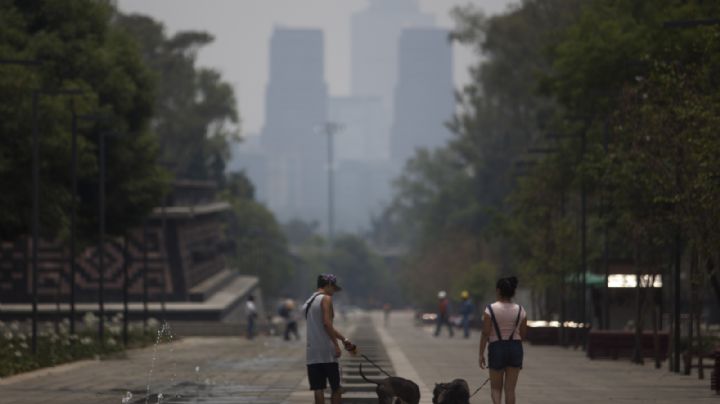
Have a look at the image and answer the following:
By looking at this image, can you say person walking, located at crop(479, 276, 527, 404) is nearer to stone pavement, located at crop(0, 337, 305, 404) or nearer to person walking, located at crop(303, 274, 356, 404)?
person walking, located at crop(303, 274, 356, 404)

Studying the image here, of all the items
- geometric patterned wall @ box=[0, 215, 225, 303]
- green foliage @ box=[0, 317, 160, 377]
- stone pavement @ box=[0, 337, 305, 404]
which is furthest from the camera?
geometric patterned wall @ box=[0, 215, 225, 303]

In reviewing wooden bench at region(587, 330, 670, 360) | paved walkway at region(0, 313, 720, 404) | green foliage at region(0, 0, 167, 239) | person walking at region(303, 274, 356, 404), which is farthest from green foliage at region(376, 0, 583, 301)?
person walking at region(303, 274, 356, 404)

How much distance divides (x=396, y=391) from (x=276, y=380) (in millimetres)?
13139

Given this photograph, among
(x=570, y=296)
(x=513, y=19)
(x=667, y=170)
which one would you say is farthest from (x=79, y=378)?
(x=513, y=19)

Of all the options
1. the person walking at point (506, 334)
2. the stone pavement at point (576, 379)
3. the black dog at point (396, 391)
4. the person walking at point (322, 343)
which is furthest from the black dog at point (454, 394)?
the stone pavement at point (576, 379)

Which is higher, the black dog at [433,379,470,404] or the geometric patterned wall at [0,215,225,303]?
the black dog at [433,379,470,404]

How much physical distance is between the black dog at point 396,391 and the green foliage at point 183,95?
366 feet

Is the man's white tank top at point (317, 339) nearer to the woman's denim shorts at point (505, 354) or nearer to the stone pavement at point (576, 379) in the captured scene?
the woman's denim shorts at point (505, 354)

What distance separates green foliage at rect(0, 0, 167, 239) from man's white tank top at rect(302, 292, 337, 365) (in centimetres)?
2895

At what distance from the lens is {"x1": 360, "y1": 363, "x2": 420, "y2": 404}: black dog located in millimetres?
21031

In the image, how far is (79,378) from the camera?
114 feet

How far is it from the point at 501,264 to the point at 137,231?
29480 millimetres

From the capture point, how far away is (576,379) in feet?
114

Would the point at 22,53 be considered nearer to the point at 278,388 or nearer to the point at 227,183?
the point at 278,388
